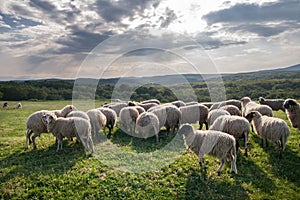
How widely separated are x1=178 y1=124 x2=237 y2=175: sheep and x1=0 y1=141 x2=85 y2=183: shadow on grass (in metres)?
4.89

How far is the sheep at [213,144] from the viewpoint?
330 inches

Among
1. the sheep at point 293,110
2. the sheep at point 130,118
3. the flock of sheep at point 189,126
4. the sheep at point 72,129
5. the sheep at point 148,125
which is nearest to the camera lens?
the flock of sheep at point 189,126

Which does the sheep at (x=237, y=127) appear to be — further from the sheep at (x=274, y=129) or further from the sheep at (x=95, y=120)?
the sheep at (x=95, y=120)

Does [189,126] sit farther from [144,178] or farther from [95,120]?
[95,120]

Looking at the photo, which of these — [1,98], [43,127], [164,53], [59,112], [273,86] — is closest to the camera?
[43,127]

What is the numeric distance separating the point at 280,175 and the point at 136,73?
36.4ft

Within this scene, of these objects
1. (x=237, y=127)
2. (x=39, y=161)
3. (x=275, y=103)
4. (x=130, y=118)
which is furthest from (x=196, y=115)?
(x=275, y=103)

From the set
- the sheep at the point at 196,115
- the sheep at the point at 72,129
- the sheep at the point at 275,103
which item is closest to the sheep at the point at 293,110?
the sheep at the point at 196,115

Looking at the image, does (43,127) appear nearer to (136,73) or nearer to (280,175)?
(136,73)

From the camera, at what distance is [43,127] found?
Result: 11430 mm

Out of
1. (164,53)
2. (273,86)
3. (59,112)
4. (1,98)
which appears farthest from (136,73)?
(273,86)

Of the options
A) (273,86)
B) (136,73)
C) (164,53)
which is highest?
(164,53)

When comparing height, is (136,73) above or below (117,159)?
above

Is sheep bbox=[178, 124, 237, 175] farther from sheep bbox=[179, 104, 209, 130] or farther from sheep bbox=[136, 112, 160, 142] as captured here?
sheep bbox=[179, 104, 209, 130]
